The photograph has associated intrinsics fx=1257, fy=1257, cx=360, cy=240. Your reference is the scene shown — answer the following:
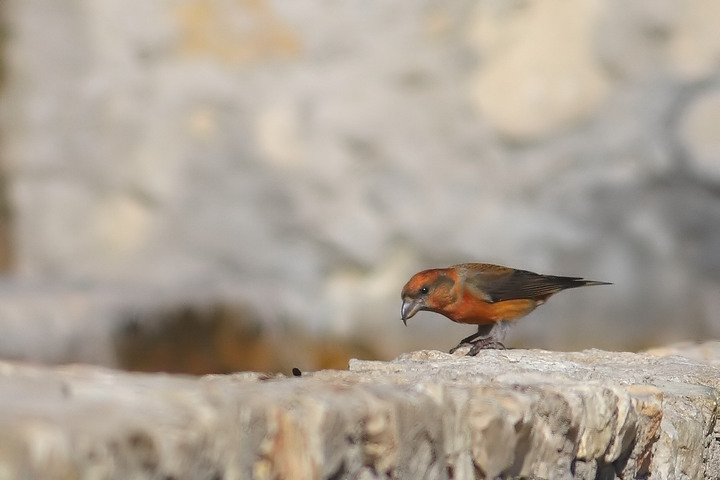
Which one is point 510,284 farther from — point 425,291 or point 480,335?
point 425,291

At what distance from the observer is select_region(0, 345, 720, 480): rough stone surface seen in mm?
1204

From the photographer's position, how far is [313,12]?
459 cm

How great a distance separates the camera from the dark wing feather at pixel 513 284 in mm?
3881

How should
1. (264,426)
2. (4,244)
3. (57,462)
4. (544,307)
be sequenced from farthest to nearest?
(544,307)
(4,244)
(264,426)
(57,462)

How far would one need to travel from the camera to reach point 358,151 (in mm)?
4742

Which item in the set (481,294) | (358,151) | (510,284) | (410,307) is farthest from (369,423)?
(358,151)

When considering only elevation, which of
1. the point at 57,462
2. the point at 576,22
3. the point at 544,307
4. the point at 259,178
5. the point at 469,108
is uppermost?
the point at 576,22

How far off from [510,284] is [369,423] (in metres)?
2.51

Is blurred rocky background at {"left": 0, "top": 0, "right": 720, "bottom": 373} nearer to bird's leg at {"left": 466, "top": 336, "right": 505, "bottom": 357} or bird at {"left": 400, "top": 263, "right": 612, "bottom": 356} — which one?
bird at {"left": 400, "top": 263, "right": 612, "bottom": 356}

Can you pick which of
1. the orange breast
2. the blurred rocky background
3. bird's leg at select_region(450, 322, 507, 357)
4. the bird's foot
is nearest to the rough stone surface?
the bird's foot

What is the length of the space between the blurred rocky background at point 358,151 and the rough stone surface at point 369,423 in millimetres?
2122

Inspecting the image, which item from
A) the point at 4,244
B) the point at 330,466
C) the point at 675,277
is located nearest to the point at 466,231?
the point at 675,277

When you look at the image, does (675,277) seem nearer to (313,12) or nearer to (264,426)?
(313,12)

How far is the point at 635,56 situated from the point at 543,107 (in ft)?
1.27
